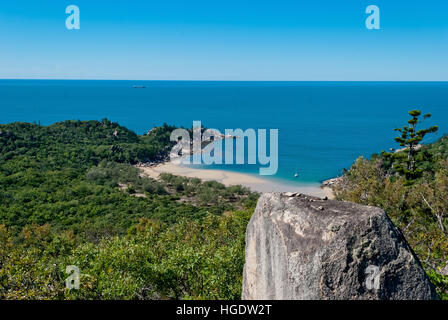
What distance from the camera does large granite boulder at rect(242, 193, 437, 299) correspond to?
7242 millimetres

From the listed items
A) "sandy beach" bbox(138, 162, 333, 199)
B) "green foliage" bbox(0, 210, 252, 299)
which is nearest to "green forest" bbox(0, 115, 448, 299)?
"green foliage" bbox(0, 210, 252, 299)

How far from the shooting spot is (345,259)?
7234mm

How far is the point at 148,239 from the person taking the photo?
1753 centimetres

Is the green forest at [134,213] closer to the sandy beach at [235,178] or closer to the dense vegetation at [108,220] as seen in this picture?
the dense vegetation at [108,220]

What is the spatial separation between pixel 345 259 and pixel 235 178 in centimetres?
5475

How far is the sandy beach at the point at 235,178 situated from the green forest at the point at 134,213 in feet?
15.5

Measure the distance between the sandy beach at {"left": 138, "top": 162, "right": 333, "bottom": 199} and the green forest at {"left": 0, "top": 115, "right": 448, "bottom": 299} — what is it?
473 centimetres

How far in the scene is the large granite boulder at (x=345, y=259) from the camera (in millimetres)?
7242

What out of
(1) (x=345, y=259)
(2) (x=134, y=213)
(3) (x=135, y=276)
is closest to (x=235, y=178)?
(2) (x=134, y=213)

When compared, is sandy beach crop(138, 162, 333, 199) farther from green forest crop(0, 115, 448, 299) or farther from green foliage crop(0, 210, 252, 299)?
green foliage crop(0, 210, 252, 299)

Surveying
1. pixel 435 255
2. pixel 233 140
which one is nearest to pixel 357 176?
pixel 435 255

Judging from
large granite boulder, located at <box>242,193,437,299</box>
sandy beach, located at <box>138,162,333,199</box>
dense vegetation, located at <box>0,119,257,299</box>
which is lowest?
sandy beach, located at <box>138,162,333,199</box>
